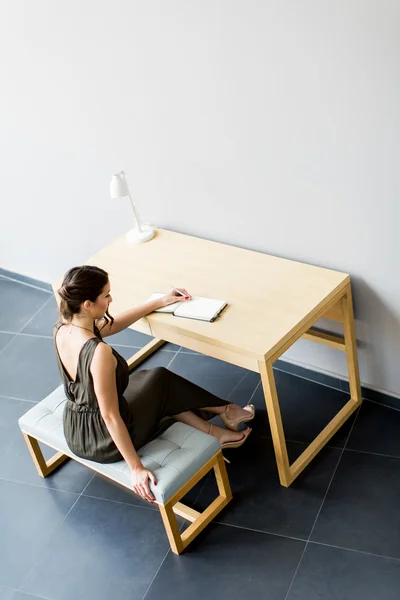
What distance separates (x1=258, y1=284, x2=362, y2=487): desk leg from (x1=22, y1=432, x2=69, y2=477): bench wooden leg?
3.21 feet

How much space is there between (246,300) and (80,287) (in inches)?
26.3

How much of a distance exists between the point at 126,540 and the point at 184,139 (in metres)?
1.62

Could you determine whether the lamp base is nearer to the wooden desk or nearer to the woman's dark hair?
the wooden desk

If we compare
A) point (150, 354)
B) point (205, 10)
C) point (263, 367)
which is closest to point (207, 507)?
point (263, 367)

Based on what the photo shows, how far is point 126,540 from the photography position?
119 inches

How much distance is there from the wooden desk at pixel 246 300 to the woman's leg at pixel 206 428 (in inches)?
11.3

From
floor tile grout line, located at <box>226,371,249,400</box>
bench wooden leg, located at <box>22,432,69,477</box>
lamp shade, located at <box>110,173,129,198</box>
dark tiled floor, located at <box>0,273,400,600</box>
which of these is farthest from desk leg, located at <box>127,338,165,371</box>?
lamp shade, located at <box>110,173,129,198</box>

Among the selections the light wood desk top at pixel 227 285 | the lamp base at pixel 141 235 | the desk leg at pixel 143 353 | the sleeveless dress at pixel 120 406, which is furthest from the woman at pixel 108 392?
the desk leg at pixel 143 353

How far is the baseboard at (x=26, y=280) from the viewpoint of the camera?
477 centimetres

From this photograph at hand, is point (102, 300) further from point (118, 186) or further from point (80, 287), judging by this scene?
point (118, 186)

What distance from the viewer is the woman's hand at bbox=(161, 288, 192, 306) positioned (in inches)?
125

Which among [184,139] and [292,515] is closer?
[292,515]

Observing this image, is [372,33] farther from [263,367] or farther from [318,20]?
[263,367]

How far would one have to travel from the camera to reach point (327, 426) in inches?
129
